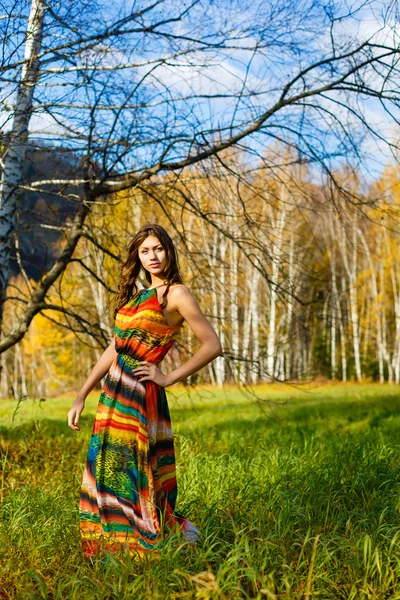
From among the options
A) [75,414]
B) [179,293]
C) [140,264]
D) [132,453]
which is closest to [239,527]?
[132,453]

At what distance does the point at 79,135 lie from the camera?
14.8ft

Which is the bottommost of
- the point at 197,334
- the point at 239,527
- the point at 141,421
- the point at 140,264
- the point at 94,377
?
the point at 239,527

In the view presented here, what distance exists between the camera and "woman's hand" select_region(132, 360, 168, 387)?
9.50ft

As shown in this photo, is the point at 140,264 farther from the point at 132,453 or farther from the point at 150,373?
the point at 132,453

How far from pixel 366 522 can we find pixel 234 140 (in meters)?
2.37

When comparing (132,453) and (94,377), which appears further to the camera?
(94,377)

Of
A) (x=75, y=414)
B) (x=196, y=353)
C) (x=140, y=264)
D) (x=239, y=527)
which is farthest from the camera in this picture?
(x=239, y=527)

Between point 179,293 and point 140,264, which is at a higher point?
point 140,264

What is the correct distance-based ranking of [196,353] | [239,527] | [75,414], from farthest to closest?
[239,527], [75,414], [196,353]

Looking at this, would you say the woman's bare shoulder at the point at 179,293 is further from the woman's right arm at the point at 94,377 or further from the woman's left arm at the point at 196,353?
the woman's right arm at the point at 94,377

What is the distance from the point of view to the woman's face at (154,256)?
10.0 ft

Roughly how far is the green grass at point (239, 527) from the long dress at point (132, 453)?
5.0 inches

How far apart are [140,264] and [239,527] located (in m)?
1.37

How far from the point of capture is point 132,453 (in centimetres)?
290
